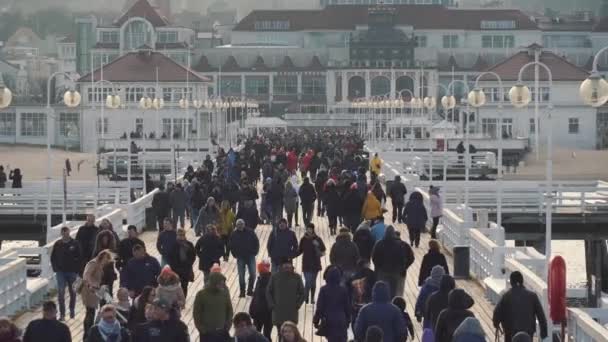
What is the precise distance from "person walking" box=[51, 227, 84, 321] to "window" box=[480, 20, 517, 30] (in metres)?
→ 134

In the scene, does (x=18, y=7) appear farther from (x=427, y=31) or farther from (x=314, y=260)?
(x=314, y=260)

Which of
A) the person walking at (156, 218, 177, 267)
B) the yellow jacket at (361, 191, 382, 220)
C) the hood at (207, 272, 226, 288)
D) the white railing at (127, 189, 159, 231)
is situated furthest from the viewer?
the white railing at (127, 189, 159, 231)

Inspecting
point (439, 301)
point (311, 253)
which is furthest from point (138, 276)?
point (439, 301)

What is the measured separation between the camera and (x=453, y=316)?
13469mm

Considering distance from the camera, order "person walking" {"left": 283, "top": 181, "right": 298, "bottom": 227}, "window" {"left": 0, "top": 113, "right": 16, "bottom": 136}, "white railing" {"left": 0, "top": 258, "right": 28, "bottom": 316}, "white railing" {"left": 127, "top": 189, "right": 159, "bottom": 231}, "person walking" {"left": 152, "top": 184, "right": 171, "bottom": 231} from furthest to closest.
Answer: "window" {"left": 0, "top": 113, "right": 16, "bottom": 136} < "white railing" {"left": 127, "top": 189, "right": 159, "bottom": 231} < "person walking" {"left": 283, "top": 181, "right": 298, "bottom": 227} < "person walking" {"left": 152, "top": 184, "right": 171, "bottom": 231} < "white railing" {"left": 0, "top": 258, "right": 28, "bottom": 316}

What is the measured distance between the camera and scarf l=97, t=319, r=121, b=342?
1295cm

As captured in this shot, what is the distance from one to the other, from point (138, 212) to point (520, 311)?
18.6 m

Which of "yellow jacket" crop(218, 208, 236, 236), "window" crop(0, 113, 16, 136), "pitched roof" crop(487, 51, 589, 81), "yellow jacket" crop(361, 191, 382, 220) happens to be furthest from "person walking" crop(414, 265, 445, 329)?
"window" crop(0, 113, 16, 136)

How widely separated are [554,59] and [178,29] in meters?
49.4

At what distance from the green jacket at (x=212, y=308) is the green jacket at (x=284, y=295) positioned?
44.7 inches

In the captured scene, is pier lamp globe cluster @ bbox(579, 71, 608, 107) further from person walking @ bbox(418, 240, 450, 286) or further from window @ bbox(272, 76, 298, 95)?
window @ bbox(272, 76, 298, 95)

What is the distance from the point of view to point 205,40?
163 meters

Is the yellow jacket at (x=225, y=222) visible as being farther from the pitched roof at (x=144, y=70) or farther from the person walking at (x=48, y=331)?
the pitched roof at (x=144, y=70)

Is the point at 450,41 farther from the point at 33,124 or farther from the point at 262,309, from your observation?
the point at 262,309
